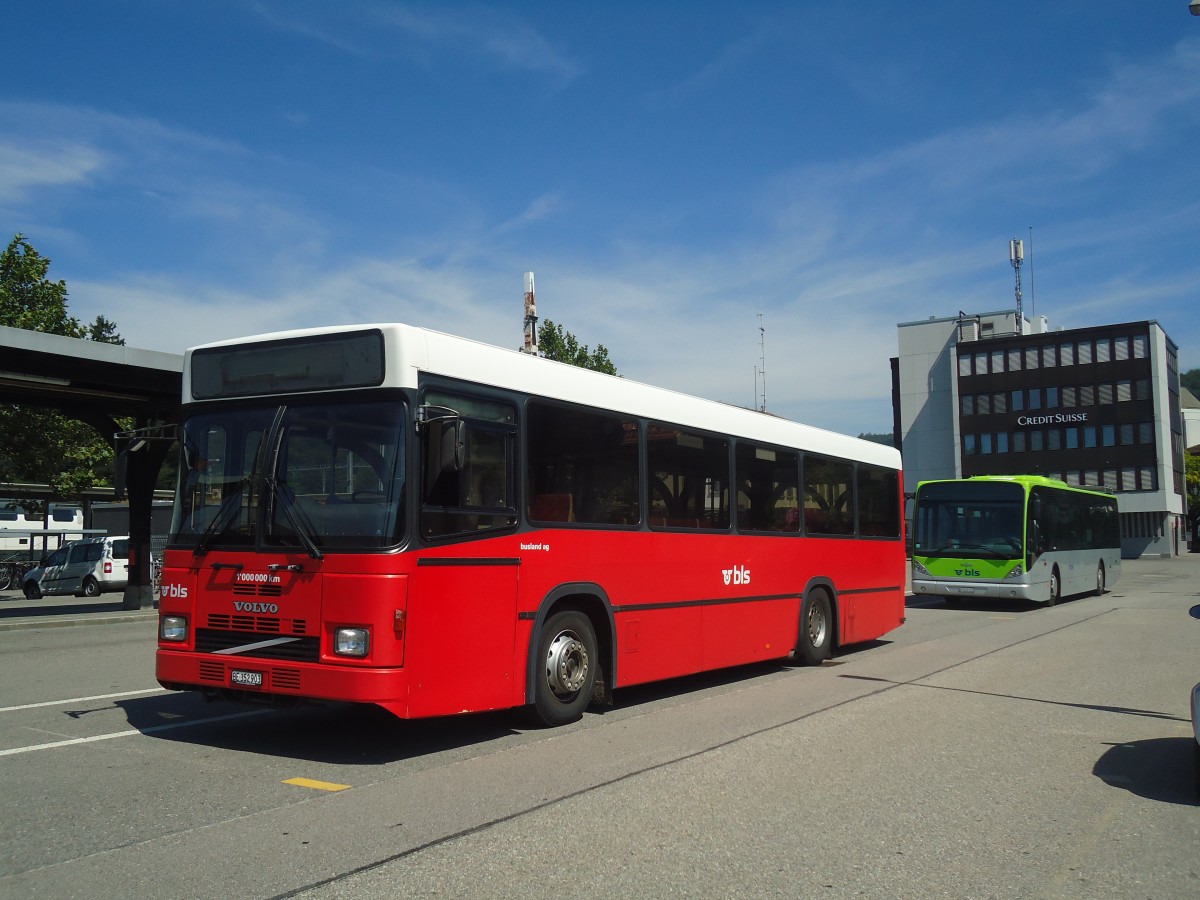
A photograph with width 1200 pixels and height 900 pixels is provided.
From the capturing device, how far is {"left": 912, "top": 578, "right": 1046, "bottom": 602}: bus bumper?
76.6ft

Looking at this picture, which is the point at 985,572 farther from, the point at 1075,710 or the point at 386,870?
the point at 386,870

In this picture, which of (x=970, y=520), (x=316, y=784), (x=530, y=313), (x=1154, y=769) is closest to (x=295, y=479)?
(x=316, y=784)

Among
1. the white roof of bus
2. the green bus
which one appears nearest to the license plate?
the white roof of bus

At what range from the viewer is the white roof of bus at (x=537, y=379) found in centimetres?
720

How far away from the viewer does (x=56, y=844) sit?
5.19 meters

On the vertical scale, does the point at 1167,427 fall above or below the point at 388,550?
above

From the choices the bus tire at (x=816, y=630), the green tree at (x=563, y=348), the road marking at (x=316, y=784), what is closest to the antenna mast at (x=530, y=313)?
the green tree at (x=563, y=348)

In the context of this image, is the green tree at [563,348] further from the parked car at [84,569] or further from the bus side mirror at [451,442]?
the bus side mirror at [451,442]

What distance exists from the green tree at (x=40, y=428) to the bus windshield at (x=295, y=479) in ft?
99.5

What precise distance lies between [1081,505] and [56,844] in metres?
27.1

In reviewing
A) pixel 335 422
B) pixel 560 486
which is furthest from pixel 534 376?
pixel 335 422

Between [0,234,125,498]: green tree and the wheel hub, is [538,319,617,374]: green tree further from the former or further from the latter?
the wheel hub

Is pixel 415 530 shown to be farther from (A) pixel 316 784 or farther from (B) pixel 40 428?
(B) pixel 40 428

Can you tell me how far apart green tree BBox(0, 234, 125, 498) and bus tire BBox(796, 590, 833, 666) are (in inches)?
1138
